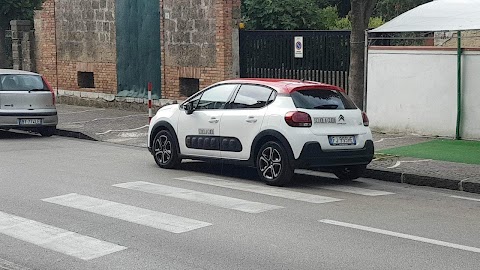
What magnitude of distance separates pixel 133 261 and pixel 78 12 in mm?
18273

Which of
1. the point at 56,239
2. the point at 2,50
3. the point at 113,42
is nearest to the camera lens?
the point at 56,239

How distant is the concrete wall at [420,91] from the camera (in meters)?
16.0

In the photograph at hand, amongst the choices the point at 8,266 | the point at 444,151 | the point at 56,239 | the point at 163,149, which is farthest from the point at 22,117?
the point at 8,266

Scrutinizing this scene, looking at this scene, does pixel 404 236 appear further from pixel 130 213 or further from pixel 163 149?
pixel 163 149

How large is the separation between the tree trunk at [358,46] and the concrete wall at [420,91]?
12.9 inches

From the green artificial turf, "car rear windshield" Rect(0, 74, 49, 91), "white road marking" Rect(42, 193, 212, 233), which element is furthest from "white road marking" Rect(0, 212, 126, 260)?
"car rear windshield" Rect(0, 74, 49, 91)

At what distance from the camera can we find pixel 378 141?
16109mm

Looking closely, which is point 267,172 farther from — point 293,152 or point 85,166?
point 85,166

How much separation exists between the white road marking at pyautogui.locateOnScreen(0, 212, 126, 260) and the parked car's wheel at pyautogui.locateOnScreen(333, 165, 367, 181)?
5.07m

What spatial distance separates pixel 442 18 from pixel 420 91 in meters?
3.09

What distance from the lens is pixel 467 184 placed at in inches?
455

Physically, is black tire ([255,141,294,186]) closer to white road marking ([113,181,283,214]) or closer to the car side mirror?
white road marking ([113,181,283,214])

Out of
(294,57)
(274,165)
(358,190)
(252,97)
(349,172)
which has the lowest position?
(358,190)

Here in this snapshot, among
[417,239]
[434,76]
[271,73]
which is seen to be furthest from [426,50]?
[417,239]
